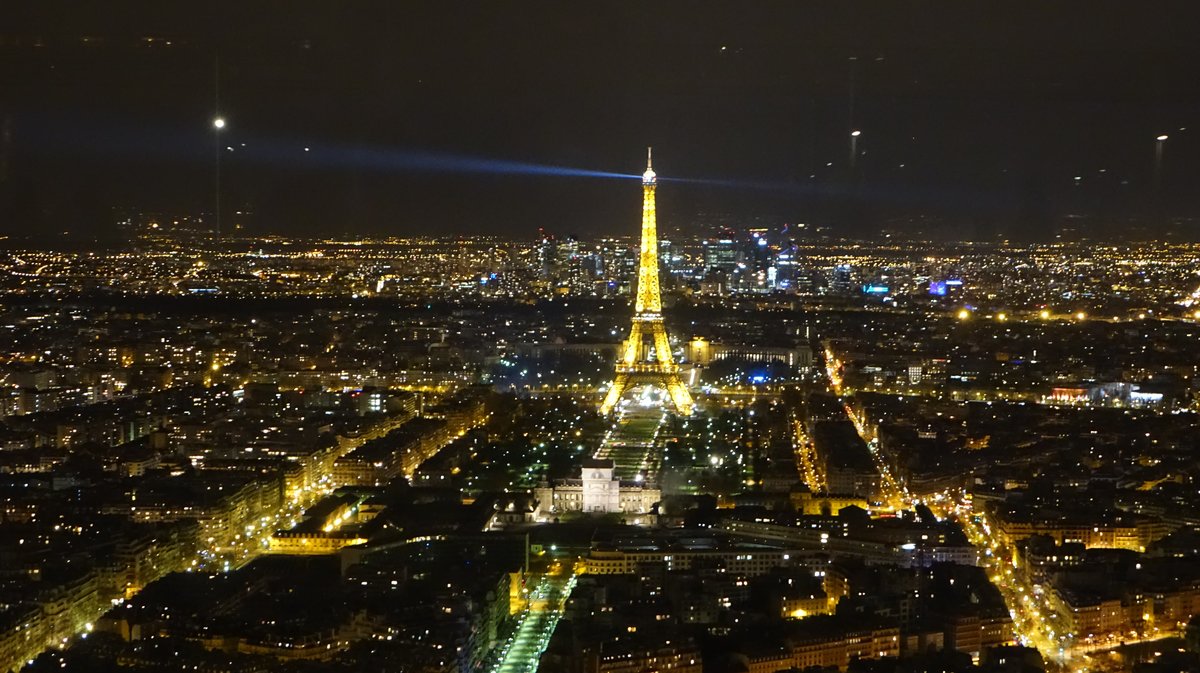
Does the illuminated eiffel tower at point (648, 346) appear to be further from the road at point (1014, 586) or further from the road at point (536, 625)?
the road at point (536, 625)

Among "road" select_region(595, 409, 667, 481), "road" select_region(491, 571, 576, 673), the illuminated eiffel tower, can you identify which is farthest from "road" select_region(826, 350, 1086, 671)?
the illuminated eiffel tower

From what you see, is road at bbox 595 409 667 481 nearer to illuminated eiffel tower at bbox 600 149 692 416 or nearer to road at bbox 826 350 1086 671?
illuminated eiffel tower at bbox 600 149 692 416

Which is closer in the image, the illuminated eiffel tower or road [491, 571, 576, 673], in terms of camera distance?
road [491, 571, 576, 673]

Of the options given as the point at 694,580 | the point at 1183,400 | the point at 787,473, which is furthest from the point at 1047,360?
the point at 694,580

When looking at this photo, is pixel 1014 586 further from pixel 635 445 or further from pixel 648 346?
pixel 648 346

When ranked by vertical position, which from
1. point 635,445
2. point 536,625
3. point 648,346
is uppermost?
point 648,346

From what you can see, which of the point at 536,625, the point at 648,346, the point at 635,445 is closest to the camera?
the point at 536,625

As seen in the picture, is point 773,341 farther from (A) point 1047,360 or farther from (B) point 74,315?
(B) point 74,315

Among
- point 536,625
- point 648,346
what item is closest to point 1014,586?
point 536,625

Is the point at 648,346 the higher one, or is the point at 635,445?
the point at 648,346
